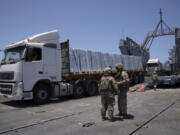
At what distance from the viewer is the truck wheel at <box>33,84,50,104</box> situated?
865 cm

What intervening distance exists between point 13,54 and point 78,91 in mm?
4406

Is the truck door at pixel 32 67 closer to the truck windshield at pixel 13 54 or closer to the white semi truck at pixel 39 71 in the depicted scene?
the white semi truck at pixel 39 71

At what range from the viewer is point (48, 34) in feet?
31.4

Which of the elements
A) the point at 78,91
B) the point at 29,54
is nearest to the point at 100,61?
the point at 78,91

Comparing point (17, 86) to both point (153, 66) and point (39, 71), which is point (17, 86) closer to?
point (39, 71)

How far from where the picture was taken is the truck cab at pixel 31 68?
8.00 meters

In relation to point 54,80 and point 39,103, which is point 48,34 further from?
point 39,103

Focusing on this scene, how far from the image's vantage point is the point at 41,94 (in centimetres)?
885

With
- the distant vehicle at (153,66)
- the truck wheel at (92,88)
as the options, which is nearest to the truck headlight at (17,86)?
the truck wheel at (92,88)

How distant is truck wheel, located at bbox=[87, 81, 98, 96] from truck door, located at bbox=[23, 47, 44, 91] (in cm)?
377

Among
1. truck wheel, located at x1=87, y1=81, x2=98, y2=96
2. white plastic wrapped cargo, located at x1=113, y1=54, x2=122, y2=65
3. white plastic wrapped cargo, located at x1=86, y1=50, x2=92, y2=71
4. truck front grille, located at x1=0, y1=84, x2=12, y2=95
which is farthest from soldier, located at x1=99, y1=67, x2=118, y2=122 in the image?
white plastic wrapped cargo, located at x1=113, y1=54, x2=122, y2=65

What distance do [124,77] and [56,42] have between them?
5.50 m

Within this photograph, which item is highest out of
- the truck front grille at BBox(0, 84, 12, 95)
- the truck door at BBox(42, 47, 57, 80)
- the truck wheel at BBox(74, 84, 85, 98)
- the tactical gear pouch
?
the truck door at BBox(42, 47, 57, 80)

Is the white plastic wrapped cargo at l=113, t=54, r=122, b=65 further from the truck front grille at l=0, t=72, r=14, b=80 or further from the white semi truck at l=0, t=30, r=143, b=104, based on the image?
the truck front grille at l=0, t=72, r=14, b=80
